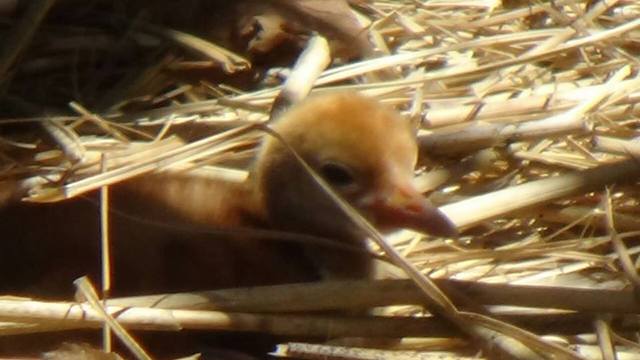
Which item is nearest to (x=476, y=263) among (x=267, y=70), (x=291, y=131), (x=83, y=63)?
(x=291, y=131)

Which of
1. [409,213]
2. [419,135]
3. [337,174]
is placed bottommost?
[409,213]

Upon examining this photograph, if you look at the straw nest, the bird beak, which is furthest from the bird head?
the straw nest

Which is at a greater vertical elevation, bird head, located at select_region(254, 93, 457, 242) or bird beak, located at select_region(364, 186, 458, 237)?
bird head, located at select_region(254, 93, 457, 242)

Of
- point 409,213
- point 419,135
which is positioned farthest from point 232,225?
point 419,135

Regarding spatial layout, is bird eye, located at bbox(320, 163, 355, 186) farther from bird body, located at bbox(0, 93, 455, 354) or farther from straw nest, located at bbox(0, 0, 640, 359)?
straw nest, located at bbox(0, 0, 640, 359)

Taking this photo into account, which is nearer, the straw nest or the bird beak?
the straw nest

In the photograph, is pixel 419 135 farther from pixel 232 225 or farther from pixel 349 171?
pixel 232 225
